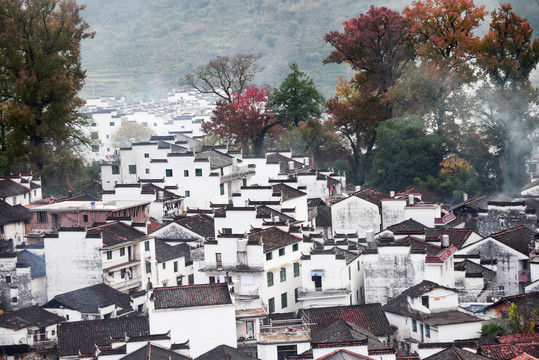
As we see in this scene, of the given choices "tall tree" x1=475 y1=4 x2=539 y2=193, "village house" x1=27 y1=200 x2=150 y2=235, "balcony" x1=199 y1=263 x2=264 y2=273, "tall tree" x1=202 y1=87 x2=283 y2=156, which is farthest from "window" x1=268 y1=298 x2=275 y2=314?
"tall tree" x1=202 y1=87 x2=283 y2=156

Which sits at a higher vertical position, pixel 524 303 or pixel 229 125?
pixel 229 125

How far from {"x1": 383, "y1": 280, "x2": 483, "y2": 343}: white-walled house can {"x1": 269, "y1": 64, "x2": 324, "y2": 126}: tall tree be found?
34.5 meters

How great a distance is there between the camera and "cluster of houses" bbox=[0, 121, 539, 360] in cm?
3616

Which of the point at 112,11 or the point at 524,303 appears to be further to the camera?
the point at 112,11

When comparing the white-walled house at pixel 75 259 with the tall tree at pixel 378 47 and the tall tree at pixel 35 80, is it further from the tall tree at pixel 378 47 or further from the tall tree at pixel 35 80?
the tall tree at pixel 378 47

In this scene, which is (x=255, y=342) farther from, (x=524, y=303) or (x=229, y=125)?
(x=229, y=125)

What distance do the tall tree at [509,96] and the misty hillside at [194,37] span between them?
70.4 meters

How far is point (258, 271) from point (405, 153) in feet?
71.2

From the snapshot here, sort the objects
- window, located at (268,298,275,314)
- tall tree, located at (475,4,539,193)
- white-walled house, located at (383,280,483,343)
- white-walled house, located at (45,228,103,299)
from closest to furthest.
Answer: white-walled house, located at (383,280,483,343), window, located at (268,298,275,314), white-walled house, located at (45,228,103,299), tall tree, located at (475,4,539,193)

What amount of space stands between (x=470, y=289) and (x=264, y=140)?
36.9 m

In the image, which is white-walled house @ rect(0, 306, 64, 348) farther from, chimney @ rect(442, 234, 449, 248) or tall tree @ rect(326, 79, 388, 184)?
tall tree @ rect(326, 79, 388, 184)

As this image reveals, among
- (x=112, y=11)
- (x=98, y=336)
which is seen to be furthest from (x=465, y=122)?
(x=112, y=11)

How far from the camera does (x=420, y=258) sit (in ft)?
139

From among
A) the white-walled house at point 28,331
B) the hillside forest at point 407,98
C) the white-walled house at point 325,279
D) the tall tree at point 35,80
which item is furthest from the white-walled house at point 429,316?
the tall tree at point 35,80
